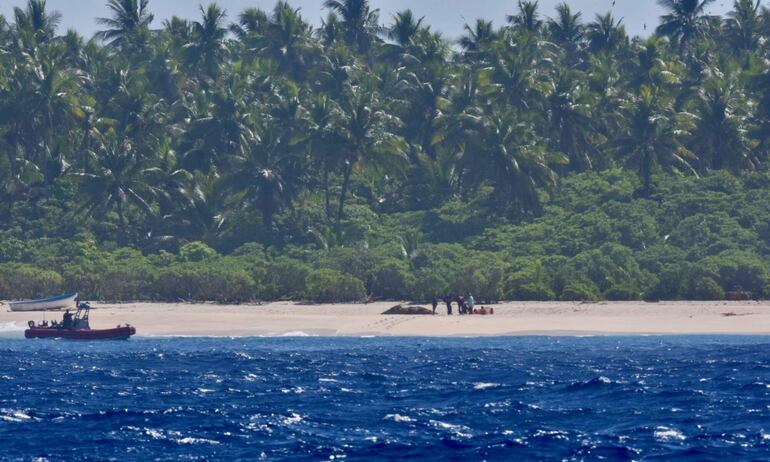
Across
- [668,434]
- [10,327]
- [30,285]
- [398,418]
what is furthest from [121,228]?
[668,434]

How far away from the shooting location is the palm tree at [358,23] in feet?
364

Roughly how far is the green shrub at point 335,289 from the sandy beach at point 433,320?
1.27m

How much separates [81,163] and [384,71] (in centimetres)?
2217

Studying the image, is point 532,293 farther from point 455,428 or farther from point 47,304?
point 455,428

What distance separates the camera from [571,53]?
107 metres

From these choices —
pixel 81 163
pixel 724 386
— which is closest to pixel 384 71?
pixel 81 163

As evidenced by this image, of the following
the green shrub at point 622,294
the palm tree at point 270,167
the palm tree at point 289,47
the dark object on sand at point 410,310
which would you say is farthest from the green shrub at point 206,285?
the palm tree at point 289,47

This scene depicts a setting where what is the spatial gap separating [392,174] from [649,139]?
1669 centimetres

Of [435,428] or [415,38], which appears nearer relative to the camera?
[435,428]

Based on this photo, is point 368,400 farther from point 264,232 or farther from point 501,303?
point 264,232

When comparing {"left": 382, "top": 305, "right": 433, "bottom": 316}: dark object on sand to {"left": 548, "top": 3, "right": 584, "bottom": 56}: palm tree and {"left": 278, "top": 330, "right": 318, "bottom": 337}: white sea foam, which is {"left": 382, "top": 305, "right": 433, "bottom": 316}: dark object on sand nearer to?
{"left": 278, "top": 330, "right": 318, "bottom": 337}: white sea foam

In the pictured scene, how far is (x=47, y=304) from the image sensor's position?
60719 millimetres

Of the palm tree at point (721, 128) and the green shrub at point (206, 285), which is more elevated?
the palm tree at point (721, 128)

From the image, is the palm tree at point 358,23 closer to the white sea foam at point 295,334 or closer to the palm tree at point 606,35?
the palm tree at point 606,35
